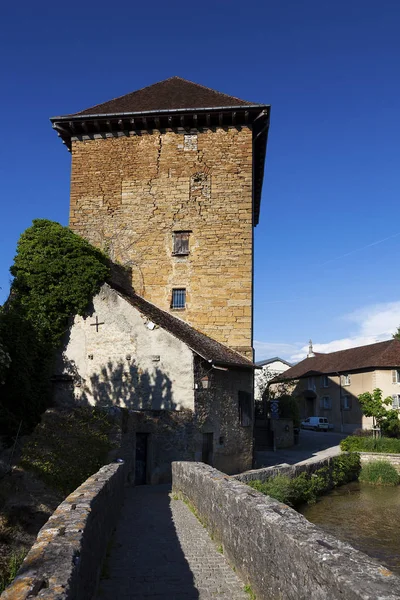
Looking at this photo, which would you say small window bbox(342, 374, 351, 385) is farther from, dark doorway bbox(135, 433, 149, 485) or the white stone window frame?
dark doorway bbox(135, 433, 149, 485)

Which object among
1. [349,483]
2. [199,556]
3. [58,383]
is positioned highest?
[58,383]

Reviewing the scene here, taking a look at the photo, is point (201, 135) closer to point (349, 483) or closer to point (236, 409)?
point (236, 409)

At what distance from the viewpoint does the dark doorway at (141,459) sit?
14.4 m

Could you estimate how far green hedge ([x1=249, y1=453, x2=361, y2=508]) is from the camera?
14.6 m

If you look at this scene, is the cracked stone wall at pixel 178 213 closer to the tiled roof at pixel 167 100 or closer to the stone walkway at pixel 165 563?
the tiled roof at pixel 167 100

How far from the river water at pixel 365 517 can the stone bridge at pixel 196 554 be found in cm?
580

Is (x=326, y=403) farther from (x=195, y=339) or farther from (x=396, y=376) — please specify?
(x=195, y=339)

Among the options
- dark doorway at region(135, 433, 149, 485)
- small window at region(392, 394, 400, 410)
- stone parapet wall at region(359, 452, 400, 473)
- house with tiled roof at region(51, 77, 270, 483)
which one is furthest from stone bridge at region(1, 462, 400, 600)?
small window at region(392, 394, 400, 410)

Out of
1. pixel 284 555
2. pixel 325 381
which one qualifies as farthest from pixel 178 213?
pixel 325 381

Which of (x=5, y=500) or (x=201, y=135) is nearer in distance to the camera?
(x=5, y=500)

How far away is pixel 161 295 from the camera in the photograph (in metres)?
20.9

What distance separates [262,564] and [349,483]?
19127 mm

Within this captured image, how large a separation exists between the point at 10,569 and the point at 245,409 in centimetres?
1281

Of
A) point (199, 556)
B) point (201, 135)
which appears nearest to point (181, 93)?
point (201, 135)
